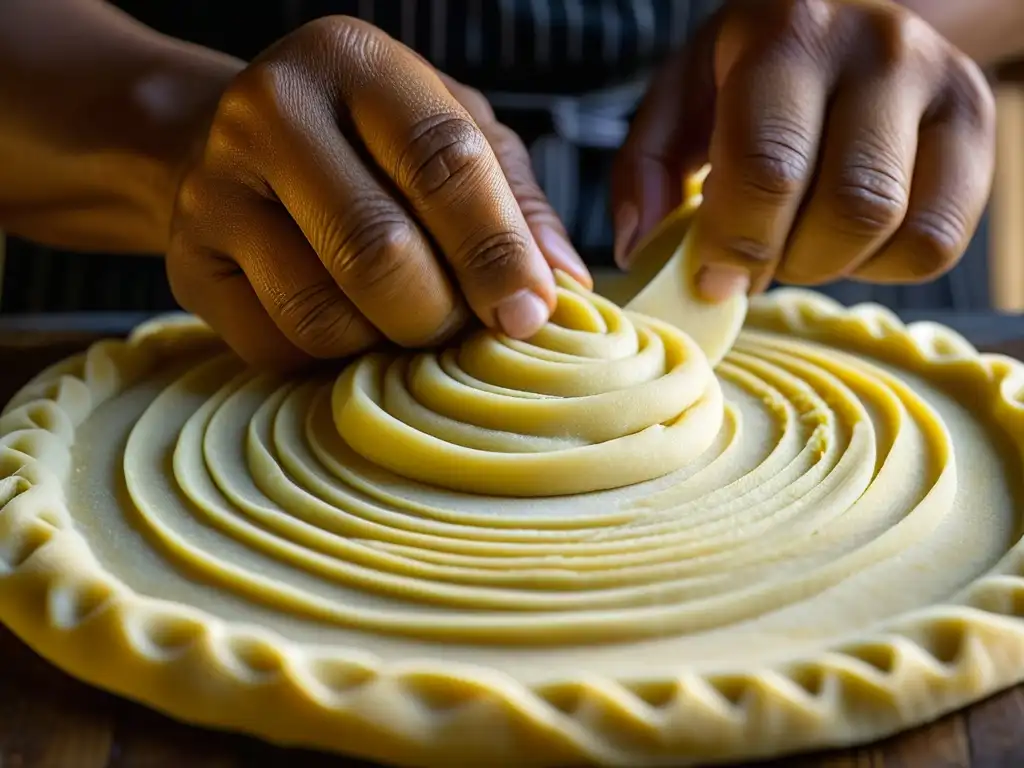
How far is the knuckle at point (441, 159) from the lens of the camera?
1729 millimetres

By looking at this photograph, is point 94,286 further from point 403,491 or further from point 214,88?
point 403,491

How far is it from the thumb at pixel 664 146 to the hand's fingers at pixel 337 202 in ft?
2.62

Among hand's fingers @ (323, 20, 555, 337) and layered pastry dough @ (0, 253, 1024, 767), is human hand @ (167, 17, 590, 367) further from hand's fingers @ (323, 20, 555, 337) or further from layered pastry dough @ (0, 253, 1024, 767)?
layered pastry dough @ (0, 253, 1024, 767)

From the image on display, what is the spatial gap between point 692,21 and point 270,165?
6.02 feet

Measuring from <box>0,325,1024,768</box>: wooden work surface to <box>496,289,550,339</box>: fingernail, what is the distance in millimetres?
863

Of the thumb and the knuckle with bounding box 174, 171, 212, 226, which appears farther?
the thumb

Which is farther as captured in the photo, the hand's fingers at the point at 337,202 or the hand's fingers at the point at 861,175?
the hand's fingers at the point at 861,175

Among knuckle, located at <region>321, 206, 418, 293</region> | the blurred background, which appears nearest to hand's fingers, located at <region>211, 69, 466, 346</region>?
knuckle, located at <region>321, 206, 418, 293</region>

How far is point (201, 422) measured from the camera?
2.02 metres

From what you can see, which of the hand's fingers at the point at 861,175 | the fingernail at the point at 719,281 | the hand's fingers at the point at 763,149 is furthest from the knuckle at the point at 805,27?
the fingernail at the point at 719,281

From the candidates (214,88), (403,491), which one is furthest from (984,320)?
(214,88)

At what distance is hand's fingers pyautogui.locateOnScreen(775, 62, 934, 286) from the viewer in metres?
1.98

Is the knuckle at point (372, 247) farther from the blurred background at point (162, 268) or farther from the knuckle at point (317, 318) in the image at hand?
the blurred background at point (162, 268)

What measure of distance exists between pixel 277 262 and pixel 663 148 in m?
1.07
